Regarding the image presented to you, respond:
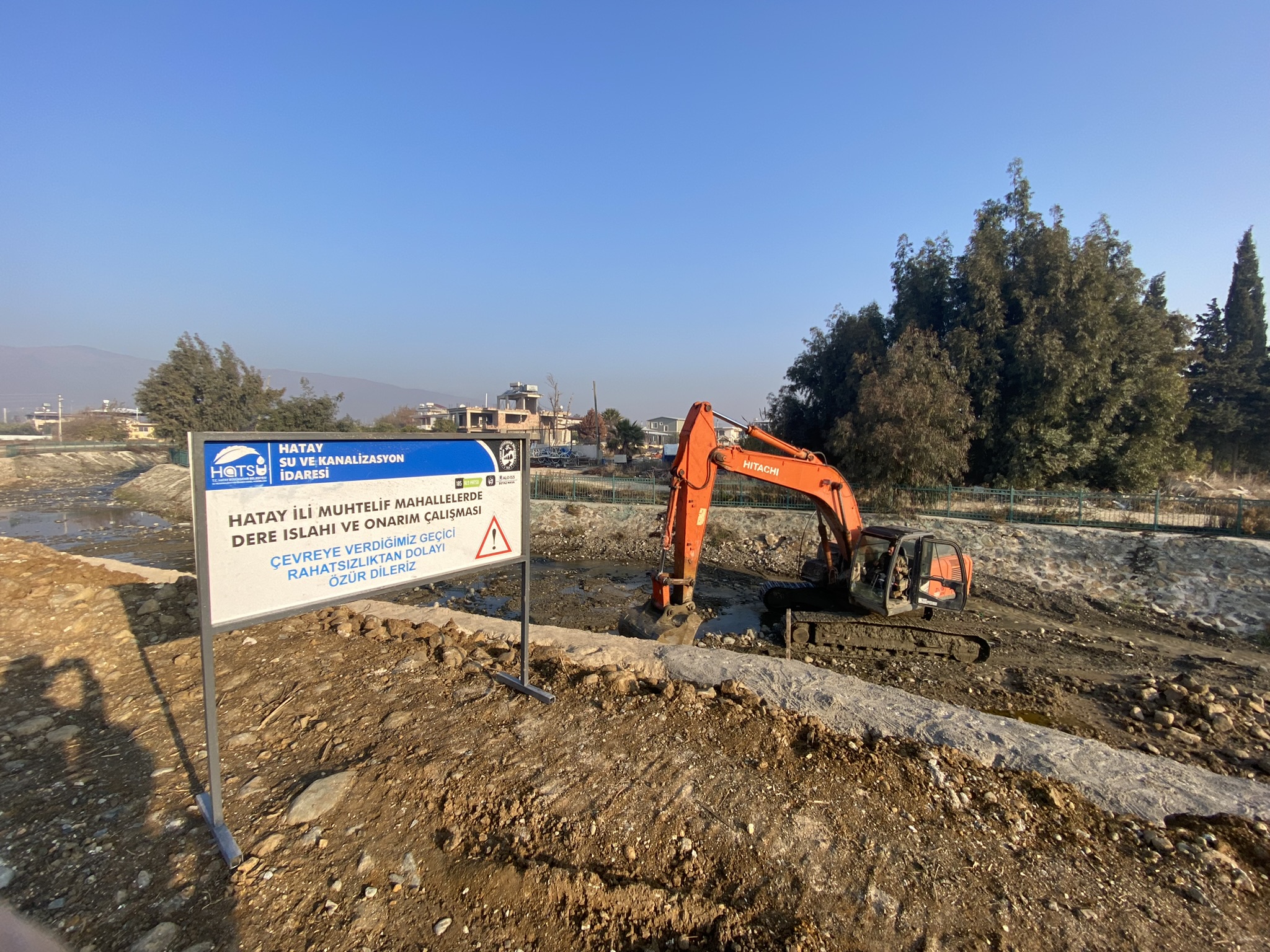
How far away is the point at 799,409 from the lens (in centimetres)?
2666

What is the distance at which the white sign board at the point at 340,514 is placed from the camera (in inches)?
120

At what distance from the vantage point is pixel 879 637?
970 cm

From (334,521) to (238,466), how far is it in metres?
0.65

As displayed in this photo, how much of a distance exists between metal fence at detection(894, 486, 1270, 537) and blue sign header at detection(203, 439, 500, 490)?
17.9 metres

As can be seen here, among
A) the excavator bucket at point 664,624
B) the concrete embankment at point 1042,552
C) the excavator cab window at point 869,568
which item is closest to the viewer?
the excavator bucket at point 664,624

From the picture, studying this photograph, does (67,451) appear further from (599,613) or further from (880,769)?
(880,769)

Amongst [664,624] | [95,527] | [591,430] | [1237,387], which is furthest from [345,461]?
[591,430]

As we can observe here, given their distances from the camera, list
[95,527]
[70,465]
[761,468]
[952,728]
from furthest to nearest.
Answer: [70,465], [95,527], [761,468], [952,728]

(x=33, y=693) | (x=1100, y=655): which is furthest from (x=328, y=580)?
(x=1100, y=655)

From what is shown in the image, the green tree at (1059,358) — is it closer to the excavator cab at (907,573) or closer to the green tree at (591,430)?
the excavator cab at (907,573)

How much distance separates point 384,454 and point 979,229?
2543 cm

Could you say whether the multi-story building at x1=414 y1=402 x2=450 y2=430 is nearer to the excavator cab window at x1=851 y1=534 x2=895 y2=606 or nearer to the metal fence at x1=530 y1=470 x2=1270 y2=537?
the metal fence at x1=530 y1=470 x2=1270 y2=537

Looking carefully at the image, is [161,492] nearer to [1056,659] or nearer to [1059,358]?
[1056,659]

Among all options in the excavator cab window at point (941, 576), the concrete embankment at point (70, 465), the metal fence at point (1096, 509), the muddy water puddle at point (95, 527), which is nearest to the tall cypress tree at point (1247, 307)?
the metal fence at point (1096, 509)
